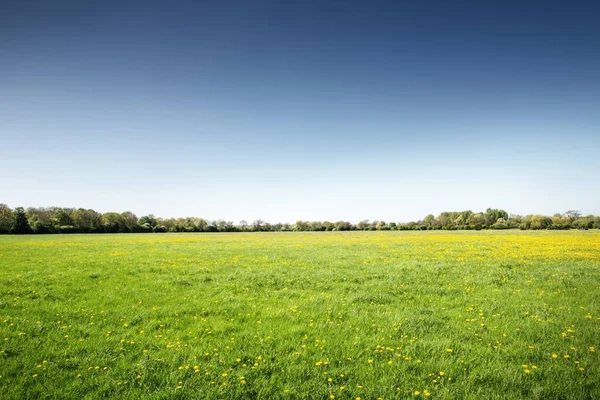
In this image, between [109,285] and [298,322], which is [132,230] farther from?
[298,322]

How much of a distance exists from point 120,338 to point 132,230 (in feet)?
411

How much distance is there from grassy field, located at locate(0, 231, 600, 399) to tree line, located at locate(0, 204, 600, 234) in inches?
3940

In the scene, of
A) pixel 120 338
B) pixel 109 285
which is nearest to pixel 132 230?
pixel 109 285

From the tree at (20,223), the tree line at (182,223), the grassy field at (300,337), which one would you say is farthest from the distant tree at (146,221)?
the grassy field at (300,337)

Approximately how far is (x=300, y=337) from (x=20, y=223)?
111m

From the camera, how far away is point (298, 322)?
29.4 ft

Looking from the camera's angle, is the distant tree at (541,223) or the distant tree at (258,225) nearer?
the distant tree at (541,223)

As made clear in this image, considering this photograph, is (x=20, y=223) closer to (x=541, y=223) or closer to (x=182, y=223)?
(x=182, y=223)

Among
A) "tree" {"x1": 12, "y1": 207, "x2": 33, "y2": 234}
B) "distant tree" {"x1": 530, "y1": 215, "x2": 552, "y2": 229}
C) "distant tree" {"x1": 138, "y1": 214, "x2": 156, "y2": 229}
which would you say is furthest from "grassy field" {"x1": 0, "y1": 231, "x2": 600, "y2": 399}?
"distant tree" {"x1": 138, "y1": 214, "x2": 156, "y2": 229}

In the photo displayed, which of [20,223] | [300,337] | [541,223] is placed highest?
[20,223]

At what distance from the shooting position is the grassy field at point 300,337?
562 cm

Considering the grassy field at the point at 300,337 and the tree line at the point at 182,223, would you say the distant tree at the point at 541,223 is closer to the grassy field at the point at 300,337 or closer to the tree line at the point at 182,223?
the tree line at the point at 182,223

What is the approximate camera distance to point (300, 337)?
7.82m

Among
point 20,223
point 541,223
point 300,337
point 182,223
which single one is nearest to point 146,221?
point 182,223
